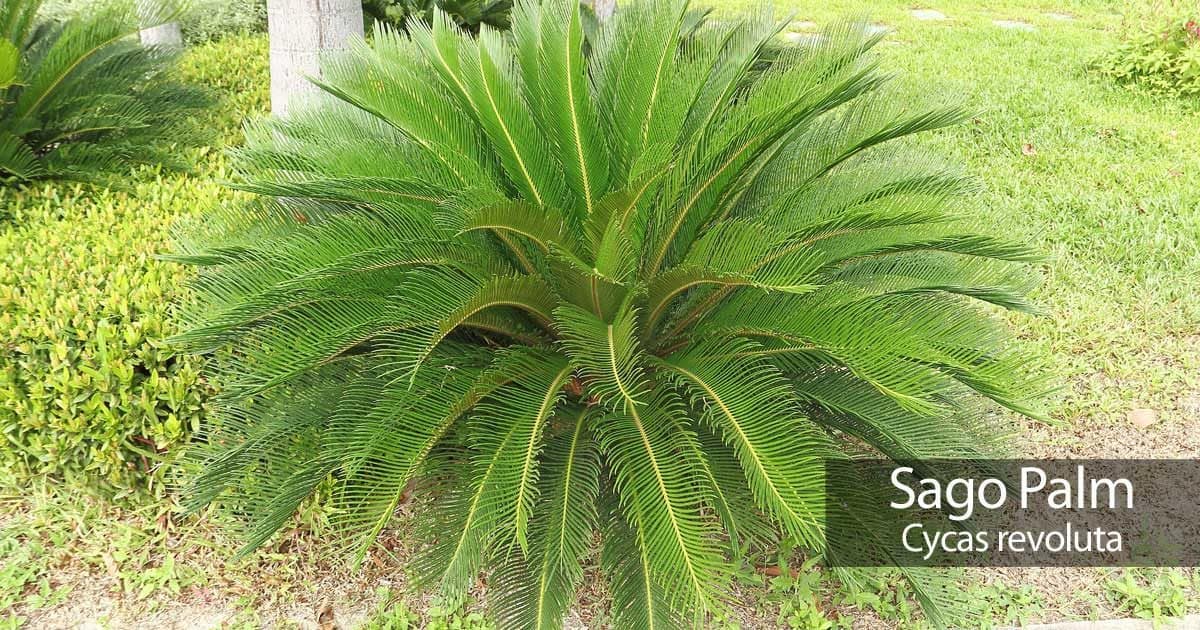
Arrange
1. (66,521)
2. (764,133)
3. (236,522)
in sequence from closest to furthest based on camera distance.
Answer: (764,133) < (236,522) < (66,521)

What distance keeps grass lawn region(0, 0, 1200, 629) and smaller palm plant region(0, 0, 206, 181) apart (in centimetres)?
24

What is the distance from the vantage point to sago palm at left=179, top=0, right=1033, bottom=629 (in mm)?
2105

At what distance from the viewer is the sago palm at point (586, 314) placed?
2105mm

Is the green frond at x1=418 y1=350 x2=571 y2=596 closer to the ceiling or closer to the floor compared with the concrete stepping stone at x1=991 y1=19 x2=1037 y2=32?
closer to the floor

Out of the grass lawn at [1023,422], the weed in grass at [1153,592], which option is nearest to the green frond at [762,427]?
the grass lawn at [1023,422]

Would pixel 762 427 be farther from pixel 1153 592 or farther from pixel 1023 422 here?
pixel 1023 422

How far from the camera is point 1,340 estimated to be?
2646 millimetres

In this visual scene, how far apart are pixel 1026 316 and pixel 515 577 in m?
2.71

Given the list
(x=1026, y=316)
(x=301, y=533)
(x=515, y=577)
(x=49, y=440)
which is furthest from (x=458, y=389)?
(x=1026, y=316)

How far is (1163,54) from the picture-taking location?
21.3ft

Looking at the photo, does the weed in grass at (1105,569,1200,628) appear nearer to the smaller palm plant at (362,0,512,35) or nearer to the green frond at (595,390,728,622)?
the green frond at (595,390,728,622)

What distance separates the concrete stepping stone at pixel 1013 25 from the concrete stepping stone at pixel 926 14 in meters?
0.55

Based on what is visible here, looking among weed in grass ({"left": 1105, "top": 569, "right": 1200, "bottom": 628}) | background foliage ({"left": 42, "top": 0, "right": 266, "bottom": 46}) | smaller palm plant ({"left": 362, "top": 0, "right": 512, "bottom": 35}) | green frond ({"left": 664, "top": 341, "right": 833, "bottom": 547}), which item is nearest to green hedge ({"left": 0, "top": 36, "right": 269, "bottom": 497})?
green frond ({"left": 664, "top": 341, "right": 833, "bottom": 547})

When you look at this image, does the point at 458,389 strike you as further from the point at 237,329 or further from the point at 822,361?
the point at 822,361
